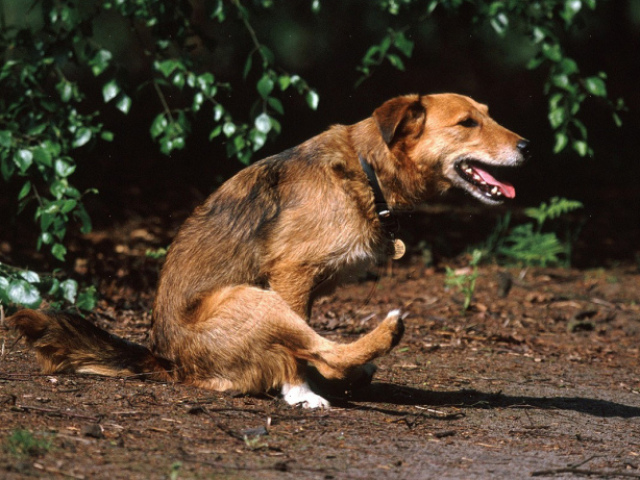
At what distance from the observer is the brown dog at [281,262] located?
453cm

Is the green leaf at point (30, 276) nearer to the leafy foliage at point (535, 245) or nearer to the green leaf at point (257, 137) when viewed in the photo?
the green leaf at point (257, 137)

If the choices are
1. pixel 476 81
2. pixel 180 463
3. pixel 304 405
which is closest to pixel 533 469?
pixel 304 405

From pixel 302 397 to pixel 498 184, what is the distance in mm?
1896

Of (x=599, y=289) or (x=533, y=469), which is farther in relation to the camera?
(x=599, y=289)

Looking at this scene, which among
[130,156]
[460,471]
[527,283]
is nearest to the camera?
[460,471]

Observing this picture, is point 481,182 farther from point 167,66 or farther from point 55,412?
point 55,412

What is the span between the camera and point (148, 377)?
15.6 feet

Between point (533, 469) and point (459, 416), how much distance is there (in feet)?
2.94

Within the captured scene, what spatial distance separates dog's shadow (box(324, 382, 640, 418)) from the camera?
16.4 ft

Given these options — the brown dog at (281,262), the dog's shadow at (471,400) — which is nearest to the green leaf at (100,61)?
the brown dog at (281,262)

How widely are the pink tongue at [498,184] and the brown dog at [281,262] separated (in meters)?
0.03

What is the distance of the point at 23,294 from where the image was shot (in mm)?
5016

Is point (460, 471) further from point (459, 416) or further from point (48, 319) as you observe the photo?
point (48, 319)

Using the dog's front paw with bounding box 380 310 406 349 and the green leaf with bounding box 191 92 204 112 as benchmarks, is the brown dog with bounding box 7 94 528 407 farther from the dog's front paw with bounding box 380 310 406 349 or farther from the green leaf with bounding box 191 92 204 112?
the green leaf with bounding box 191 92 204 112
